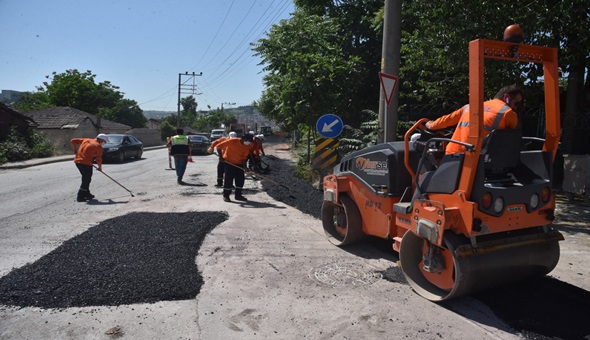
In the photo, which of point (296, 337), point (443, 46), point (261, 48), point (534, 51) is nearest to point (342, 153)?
point (443, 46)

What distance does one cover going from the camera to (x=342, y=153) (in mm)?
10859

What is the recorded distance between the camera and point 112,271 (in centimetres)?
441

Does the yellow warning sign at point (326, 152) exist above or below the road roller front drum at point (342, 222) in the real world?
above

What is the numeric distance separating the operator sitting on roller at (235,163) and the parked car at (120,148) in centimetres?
1213

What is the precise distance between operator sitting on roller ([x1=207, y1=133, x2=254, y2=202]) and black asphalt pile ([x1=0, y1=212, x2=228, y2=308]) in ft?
9.91

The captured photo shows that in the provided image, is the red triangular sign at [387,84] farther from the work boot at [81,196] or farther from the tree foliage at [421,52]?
the work boot at [81,196]

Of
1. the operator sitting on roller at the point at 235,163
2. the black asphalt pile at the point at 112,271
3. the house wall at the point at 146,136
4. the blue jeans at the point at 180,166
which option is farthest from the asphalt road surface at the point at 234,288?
the house wall at the point at 146,136

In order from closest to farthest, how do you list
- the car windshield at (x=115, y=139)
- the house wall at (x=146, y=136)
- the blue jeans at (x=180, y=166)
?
the blue jeans at (x=180, y=166) < the car windshield at (x=115, y=139) < the house wall at (x=146, y=136)

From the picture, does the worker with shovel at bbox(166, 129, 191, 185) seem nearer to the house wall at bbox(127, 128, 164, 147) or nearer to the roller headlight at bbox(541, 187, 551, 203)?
the roller headlight at bbox(541, 187, 551, 203)

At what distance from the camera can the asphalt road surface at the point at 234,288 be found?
3.35 metres

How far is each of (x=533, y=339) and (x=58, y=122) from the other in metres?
33.8

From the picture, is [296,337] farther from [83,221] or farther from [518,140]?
[83,221]

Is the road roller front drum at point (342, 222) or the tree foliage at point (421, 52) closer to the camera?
the road roller front drum at point (342, 222)

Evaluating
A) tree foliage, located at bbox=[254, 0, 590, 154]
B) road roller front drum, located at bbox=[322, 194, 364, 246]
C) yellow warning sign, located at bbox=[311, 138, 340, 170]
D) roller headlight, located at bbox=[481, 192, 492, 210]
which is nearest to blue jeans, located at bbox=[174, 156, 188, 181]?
tree foliage, located at bbox=[254, 0, 590, 154]
